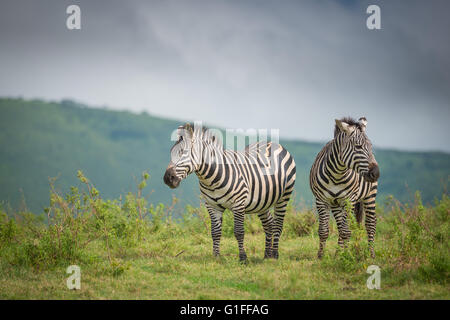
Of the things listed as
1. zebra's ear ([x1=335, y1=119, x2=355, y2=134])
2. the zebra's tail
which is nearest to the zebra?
zebra's ear ([x1=335, y1=119, x2=355, y2=134])

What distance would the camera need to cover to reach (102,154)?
84.7ft

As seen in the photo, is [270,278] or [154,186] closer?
[270,278]

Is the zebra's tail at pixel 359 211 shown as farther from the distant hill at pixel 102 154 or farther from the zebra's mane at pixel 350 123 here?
the distant hill at pixel 102 154

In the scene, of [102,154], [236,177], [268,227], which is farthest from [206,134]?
[102,154]

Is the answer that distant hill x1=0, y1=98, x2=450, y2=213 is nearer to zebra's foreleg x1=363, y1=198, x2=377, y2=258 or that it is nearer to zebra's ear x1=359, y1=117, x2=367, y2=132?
zebra's foreleg x1=363, y1=198, x2=377, y2=258

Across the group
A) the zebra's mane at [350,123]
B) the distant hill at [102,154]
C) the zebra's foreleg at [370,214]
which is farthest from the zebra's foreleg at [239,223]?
the distant hill at [102,154]

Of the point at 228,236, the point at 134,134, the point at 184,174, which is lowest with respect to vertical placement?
the point at 228,236

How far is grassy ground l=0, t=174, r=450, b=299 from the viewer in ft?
19.2

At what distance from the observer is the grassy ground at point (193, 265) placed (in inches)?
230

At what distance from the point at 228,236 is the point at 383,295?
535cm

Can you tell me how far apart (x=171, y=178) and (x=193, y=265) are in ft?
5.69

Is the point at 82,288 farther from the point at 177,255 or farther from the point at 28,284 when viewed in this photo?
the point at 177,255

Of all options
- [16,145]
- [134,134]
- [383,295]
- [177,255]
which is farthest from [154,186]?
[383,295]

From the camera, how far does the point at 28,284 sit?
6203 millimetres
